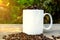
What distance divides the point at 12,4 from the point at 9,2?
3 cm

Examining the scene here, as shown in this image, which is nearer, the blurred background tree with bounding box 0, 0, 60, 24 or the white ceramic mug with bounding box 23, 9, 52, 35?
the white ceramic mug with bounding box 23, 9, 52, 35

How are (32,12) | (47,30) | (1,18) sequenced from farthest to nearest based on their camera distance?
(1,18)
(47,30)
(32,12)

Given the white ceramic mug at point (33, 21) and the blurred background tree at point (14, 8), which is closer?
the white ceramic mug at point (33, 21)

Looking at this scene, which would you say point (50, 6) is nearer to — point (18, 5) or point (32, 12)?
point (18, 5)

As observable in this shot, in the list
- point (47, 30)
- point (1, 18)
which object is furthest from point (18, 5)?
point (47, 30)

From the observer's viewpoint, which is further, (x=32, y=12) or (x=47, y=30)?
(x=47, y=30)

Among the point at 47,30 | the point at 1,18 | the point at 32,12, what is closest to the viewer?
the point at 32,12

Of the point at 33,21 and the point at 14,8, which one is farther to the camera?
the point at 14,8

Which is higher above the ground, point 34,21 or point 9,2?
point 9,2

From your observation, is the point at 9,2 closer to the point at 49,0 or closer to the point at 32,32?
the point at 49,0

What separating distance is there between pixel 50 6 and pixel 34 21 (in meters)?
0.58

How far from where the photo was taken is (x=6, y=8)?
1120mm

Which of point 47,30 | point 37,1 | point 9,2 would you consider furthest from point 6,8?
point 47,30

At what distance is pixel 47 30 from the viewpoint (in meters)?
0.71
